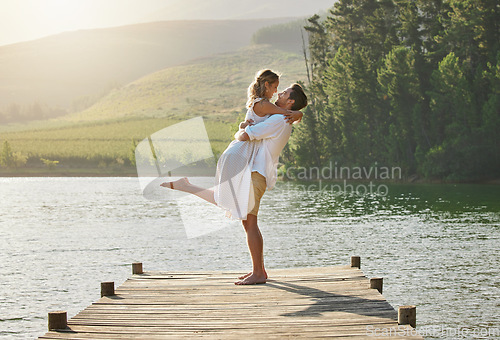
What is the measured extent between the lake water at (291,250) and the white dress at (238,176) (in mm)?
5194

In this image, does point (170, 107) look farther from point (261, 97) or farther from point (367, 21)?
point (261, 97)

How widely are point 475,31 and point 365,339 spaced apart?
200 ft

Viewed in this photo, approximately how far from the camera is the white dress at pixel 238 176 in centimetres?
803

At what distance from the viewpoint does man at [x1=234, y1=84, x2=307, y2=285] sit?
313 inches

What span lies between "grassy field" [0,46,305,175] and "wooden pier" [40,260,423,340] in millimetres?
→ 88496

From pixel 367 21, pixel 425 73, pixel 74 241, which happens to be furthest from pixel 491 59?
pixel 74 241

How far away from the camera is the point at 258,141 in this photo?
814cm

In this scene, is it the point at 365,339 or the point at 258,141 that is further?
the point at 258,141

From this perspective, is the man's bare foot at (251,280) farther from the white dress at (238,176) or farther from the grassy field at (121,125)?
the grassy field at (121,125)

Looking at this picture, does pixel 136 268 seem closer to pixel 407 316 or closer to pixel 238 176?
pixel 238 176

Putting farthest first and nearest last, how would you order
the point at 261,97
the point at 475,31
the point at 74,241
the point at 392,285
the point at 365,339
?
the point at 475,31
the point at 74,241
the point at 392,285
the point at 261,97
the point at 365,339

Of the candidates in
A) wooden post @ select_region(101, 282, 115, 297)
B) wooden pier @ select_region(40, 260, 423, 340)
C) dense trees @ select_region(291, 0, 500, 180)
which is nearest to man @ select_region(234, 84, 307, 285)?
wooden pier @ select_region(40, 260, 423, 340)

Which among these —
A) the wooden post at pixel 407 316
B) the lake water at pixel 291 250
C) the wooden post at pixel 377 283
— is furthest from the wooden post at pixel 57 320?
the lake water at pixel 291 250

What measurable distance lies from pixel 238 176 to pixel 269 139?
0.58 meters
